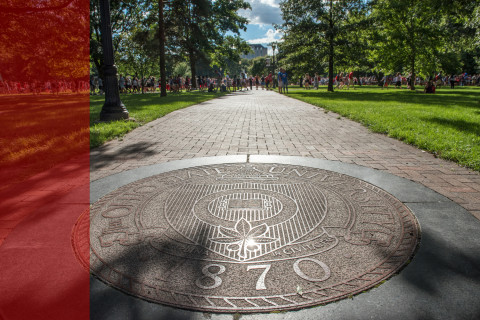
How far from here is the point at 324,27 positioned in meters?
28.1

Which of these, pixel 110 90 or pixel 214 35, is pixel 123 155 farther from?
pixel 214 35

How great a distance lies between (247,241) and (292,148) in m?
3.55

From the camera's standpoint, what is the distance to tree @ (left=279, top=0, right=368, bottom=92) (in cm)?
2806

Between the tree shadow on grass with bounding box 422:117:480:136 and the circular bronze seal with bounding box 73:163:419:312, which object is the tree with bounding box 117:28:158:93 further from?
the circular bronze seal with bounding box 73:163:419:312

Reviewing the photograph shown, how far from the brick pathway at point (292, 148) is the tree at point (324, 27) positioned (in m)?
22.3

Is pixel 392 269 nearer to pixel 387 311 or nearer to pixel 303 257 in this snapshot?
pixel 387 311

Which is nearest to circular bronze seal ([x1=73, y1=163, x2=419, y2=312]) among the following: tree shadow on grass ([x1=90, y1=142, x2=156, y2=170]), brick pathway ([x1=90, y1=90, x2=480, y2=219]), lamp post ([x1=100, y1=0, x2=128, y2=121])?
brick pathway ([x1=90, y1=90, x2=480, y2=219])

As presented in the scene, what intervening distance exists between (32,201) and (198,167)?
198 centimetres

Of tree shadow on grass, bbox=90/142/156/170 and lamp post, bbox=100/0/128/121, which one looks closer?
tree shadow on grass, bbox=90/142/156/170

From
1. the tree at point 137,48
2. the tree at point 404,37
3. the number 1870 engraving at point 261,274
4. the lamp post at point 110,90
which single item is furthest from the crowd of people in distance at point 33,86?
the number 1870 engraving at point 261,274

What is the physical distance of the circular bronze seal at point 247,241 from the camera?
73.5 inches

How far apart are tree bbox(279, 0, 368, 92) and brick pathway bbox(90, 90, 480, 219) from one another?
22347 mm

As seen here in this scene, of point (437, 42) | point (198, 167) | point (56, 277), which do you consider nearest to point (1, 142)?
point (198, 167)
